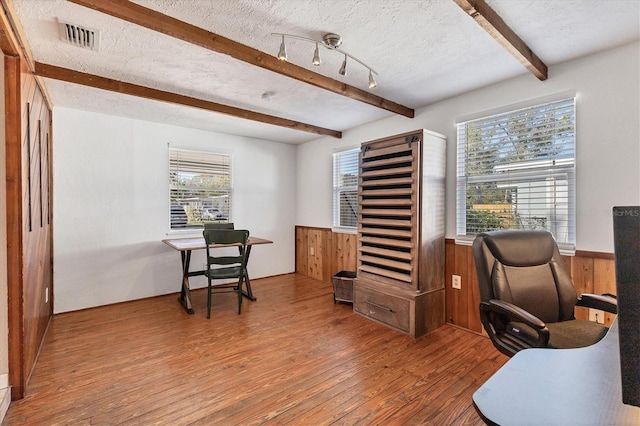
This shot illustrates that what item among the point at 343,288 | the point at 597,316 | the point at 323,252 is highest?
the point at 323,252

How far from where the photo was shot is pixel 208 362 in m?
2.30

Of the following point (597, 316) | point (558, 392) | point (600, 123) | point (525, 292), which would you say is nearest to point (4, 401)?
point (558, 392)

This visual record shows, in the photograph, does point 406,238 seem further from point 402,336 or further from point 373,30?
point 373,30

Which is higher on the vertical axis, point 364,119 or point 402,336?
point 364,119

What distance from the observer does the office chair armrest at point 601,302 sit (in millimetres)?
1653

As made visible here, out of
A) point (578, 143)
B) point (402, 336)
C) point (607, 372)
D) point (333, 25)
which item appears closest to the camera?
point (607, 372)

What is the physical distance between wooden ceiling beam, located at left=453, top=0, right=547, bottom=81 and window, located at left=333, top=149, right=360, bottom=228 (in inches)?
89.4

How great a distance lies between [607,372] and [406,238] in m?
2.12

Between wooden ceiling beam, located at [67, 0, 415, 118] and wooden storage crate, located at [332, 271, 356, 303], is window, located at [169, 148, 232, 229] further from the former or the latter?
wooden ceiling beam, located at [67, 0, 415, 118]

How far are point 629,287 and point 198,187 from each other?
4.46 meters

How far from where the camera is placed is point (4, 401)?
1.73m

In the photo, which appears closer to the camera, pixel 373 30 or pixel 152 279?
pixel 373 30

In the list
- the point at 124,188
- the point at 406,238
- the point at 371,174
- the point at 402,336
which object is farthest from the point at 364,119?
the point at 124,188

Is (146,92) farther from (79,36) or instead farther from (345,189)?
(345,189)
